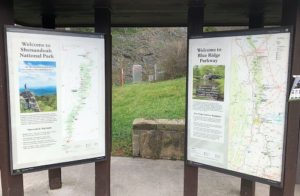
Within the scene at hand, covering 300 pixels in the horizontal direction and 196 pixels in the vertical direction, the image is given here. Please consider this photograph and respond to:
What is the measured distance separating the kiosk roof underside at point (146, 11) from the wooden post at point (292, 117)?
45 cm

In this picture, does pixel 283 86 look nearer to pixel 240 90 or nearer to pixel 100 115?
pixel 240 90

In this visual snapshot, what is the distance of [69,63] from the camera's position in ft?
11.0

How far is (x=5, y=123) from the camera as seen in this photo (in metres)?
3.04

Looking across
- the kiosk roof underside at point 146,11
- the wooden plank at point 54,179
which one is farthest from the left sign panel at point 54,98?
the wooden plank at point 54,179

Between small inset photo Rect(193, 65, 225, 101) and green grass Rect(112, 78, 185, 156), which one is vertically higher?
small inset photo Rect(193, 65, 225, 101)

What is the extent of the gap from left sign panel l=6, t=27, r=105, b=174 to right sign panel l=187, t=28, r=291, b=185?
42.7 inches

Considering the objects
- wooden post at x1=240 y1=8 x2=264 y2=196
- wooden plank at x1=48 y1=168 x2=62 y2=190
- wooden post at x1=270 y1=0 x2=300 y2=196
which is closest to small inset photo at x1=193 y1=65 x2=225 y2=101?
wooden post at x1=270 y1=0 x2=300 y2=196

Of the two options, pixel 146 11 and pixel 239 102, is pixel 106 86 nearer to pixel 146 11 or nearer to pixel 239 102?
pixel 146 11

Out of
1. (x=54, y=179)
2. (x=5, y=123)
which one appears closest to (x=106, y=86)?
(x=5, y=123)

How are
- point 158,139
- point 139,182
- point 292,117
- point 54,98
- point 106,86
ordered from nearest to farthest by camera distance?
1. point 292,117
2. point 54,98
3. point 106,86
4. point 139,182
5. point 158,139

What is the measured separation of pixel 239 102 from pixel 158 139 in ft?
10.5

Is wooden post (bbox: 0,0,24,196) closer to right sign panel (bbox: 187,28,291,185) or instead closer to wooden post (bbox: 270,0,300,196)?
right sign panel (bbox: 187,28,291,185)

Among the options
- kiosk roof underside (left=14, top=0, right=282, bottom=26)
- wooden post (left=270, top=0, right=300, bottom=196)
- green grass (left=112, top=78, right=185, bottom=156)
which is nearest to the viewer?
wooden post (left=270, top=0, right=300, bottom=196)

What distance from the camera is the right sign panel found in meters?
2.97
